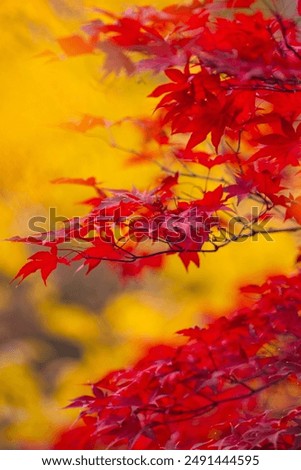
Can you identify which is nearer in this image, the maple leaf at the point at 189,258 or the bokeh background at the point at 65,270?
the maple leaf at the point at 189,258

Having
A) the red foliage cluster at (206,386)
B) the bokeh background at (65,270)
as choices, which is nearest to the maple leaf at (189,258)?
the red foliage cluster at (206,386)

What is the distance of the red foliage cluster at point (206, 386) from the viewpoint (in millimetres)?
1032

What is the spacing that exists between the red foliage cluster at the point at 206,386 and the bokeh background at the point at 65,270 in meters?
0.81

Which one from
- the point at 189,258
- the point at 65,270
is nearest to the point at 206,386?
the point at 189,258

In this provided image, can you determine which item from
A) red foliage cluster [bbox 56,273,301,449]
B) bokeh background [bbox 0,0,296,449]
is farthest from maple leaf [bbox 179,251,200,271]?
bokeh background [bbox 0,0,296,449]

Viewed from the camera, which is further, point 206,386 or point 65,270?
point 65,270

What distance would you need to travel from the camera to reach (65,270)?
6.75 feet

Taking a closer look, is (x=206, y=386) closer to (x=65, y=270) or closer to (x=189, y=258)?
(x=189, y=258)

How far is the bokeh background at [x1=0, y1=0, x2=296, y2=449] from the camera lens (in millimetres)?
2012

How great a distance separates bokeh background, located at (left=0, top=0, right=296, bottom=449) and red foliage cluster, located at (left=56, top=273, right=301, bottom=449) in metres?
0.81

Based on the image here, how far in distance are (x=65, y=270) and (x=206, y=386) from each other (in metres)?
1.06

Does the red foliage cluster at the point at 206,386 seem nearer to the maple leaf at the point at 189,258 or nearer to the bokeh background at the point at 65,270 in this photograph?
the maple leaf at the point at 189,258

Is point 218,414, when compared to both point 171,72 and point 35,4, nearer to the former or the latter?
point 171,72

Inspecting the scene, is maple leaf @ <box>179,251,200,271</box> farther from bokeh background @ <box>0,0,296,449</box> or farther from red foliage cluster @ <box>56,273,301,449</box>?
bokeh background @ <box>0,0,296,449</box>
